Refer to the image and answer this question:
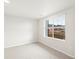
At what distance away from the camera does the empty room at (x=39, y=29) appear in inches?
127

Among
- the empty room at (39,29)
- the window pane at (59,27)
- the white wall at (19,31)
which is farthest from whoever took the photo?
the white wall at (19,31)

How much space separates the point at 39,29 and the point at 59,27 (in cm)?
272

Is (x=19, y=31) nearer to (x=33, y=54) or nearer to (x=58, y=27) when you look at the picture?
(x=33, y=54)

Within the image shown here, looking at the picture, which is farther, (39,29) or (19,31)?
(39,29)

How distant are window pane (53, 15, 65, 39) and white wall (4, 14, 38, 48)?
2.59m

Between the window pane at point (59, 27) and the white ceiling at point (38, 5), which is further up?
the white ceiling at point (38, 5)

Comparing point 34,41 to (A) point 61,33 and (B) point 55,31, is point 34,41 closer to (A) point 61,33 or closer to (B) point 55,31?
(B) point 55,31

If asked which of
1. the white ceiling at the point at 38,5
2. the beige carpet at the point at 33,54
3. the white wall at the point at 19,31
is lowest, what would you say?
the beige carpet at the point at 33,54

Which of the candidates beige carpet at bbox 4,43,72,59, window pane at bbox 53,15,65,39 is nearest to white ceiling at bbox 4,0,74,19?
window pane at bbox 53,15,65,39

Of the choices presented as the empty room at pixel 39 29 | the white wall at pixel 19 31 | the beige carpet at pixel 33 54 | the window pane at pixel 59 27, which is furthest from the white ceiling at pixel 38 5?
the beige carpet at pixel 33 54

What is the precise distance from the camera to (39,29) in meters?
6.86

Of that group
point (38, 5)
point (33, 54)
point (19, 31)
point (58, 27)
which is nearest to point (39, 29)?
point (19, 31)

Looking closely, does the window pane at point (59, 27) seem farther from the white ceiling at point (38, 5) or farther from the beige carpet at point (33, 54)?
the beige carpet at point (33, 54)
